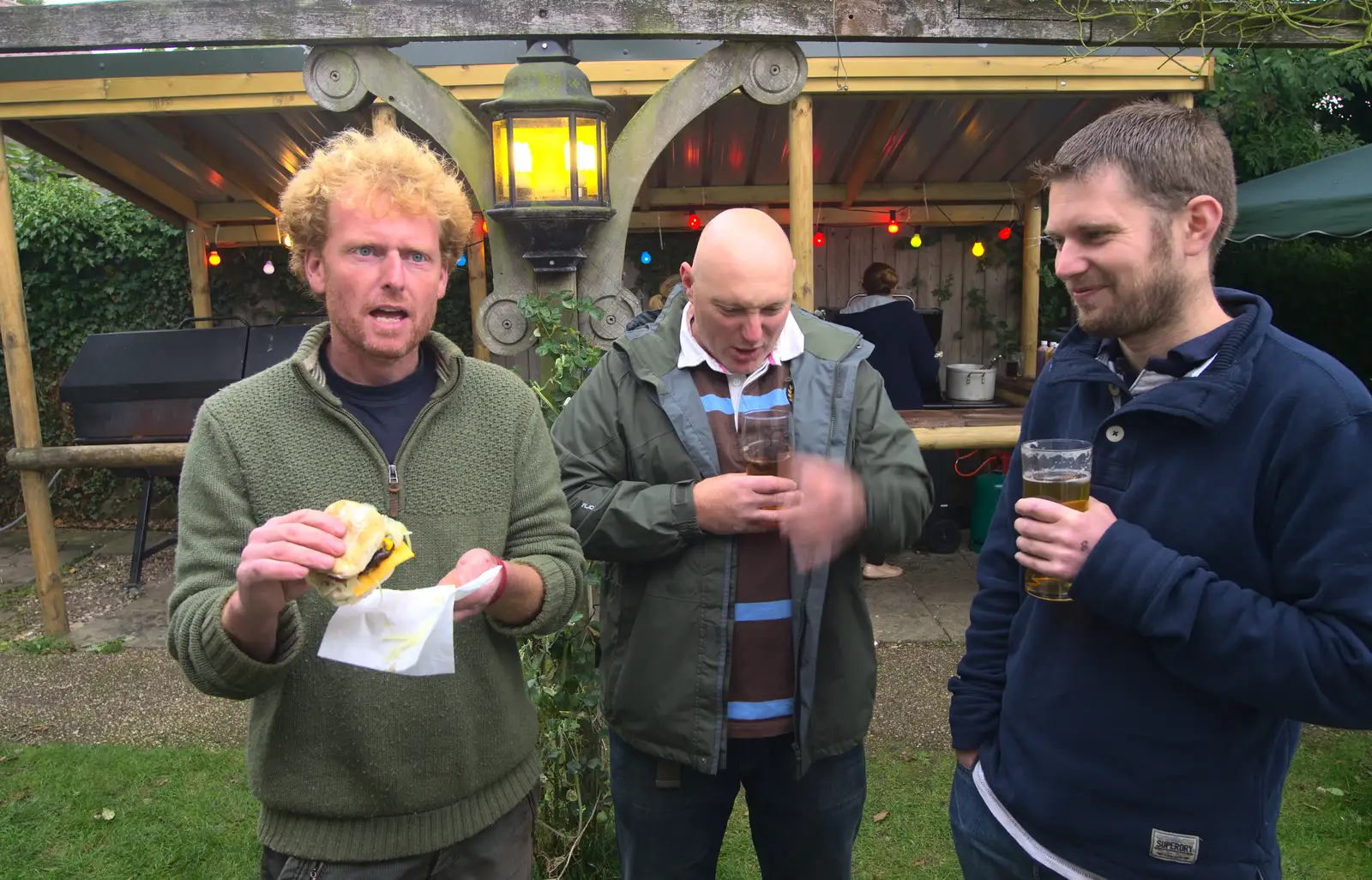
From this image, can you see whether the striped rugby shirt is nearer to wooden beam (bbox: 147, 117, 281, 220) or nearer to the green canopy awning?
the green canopy awning

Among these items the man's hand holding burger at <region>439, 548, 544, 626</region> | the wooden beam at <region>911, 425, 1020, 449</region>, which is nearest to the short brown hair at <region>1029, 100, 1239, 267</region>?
the man's hand holding burger at <region>439, 548, 544, 626</region>

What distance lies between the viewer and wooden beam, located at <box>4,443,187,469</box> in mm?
5367

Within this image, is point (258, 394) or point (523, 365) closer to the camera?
point (258, 394)

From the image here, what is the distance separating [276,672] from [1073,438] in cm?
138

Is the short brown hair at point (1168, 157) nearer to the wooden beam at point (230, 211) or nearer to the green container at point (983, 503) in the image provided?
the green container at point (983, 503)

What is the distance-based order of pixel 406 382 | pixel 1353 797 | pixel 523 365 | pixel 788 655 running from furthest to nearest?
pixel 523 365 < pixel 1353 797 < pixel 788 655 < pixel 406 382

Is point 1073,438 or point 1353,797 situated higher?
point 1073,438

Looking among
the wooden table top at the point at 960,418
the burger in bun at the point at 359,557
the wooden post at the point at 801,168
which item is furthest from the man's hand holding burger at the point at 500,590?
the wooden table top at the point at 960,418

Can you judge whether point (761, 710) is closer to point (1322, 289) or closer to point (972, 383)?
point (972, 383)

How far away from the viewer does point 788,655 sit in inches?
81.9

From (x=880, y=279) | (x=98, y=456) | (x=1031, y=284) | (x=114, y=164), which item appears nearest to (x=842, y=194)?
(x=880, y=279)

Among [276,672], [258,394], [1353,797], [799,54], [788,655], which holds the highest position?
[799,54]

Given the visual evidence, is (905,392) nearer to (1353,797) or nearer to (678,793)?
(1353,797)

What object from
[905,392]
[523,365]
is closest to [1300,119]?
[905,392]
